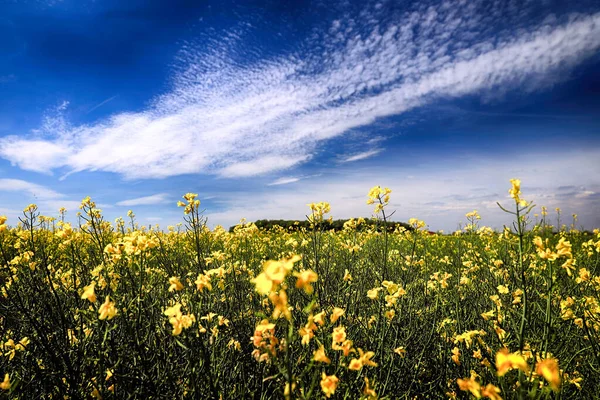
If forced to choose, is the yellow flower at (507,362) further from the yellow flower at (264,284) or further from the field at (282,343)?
the yellow flower at (264,284)

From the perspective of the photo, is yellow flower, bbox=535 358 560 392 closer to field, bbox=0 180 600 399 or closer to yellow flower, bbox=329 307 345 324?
field, bbox=0 180 600 399

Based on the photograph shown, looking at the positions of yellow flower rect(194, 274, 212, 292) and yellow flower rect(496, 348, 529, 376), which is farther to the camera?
yellow flower rect(194, 274, 212, 292)

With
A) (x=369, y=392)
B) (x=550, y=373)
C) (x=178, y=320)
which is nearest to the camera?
(x=550, y=373)

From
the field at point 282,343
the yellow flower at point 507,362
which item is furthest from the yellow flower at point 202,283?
the yellow flower at point 507,362

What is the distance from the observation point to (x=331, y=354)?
2760mm

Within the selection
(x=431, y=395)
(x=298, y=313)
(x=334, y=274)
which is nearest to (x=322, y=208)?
(x=298, y=313)

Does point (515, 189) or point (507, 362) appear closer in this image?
point (507, 362)

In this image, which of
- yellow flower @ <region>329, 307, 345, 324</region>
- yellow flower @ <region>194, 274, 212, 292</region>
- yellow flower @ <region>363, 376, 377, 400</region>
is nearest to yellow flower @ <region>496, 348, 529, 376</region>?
yellow flower @ <region>363, 376, 377, 400</region>

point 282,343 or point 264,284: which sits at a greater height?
point 264,284

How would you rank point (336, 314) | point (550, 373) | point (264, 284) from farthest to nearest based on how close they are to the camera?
point (336, 314)
point (550, 373)
point (264, 284)

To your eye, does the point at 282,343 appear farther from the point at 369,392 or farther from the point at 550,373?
the point at 550,373

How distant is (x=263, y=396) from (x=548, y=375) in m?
1.60

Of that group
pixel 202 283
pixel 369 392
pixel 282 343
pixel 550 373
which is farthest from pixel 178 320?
pixel 550 373

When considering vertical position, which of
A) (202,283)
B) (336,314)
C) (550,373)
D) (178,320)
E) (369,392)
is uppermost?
(202,283)
